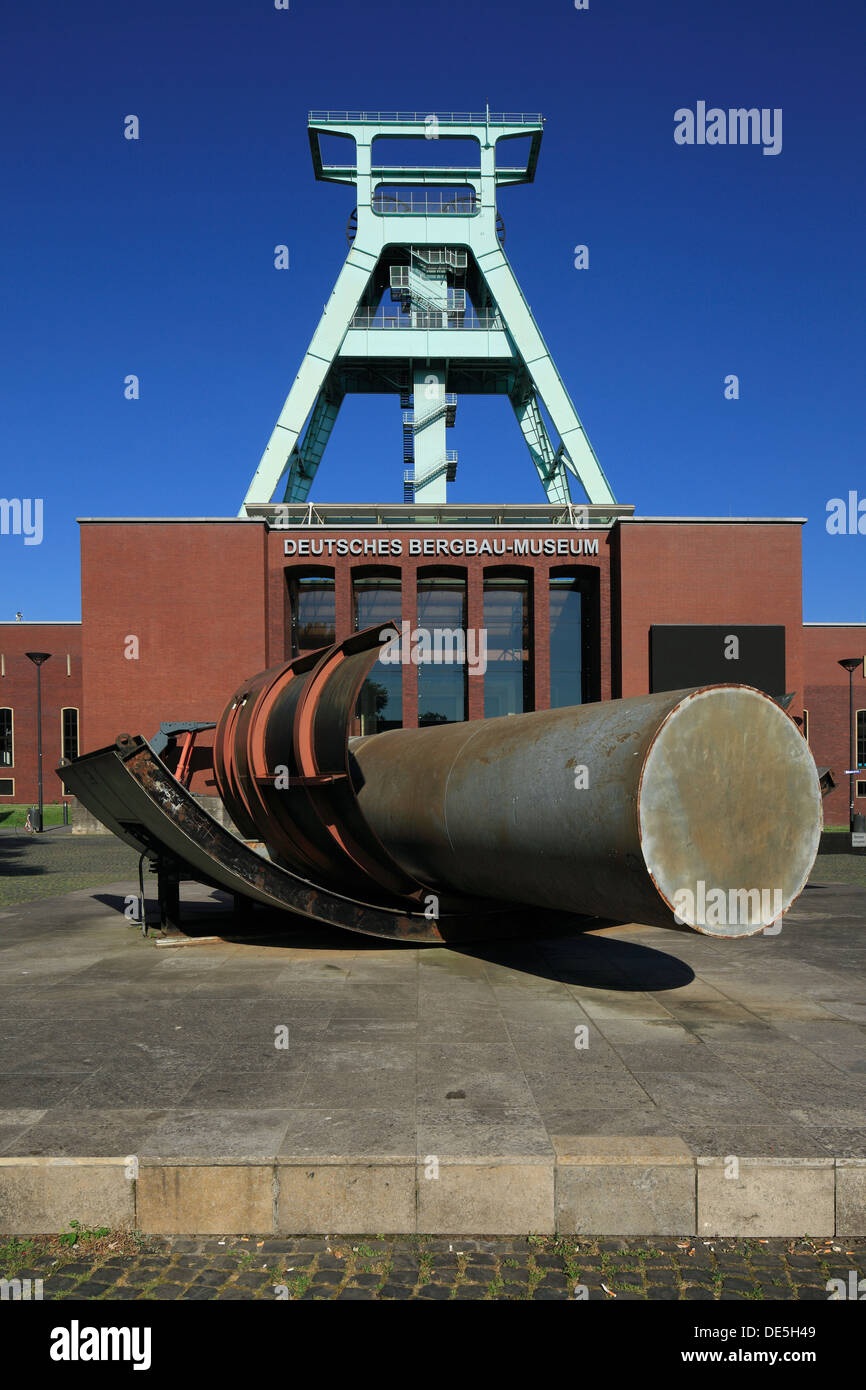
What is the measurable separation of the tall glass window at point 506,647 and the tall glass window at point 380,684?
341 centimetres

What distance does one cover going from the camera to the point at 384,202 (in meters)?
43.7

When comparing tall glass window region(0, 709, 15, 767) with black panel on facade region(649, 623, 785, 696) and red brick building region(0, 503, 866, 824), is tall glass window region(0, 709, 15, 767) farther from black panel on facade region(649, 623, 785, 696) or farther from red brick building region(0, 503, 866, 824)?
black panel on facade region(649, 623, 785, 696)

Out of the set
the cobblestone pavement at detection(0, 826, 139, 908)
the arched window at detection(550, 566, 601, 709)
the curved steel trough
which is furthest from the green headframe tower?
the curved steel trough

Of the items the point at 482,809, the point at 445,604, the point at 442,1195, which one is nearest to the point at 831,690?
the point at 445,604

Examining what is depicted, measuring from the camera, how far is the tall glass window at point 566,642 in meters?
35.0

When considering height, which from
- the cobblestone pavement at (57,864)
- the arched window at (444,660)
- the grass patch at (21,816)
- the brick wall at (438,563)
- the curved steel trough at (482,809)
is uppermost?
the brick wall at (438,563)

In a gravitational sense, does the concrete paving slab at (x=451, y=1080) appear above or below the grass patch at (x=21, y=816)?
above

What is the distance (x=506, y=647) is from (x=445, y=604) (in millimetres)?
2885

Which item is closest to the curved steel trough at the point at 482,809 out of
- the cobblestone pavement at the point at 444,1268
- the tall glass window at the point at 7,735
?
the cobblestone pavement at the point at 444,1268

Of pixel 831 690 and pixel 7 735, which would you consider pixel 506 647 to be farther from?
pixel 7 735

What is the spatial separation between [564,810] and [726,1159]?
2.06m

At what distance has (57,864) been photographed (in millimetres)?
17859

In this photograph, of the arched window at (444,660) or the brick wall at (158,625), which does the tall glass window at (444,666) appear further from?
the brick wall at (158,625)

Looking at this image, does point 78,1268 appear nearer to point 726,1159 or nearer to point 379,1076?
point 379,1076
